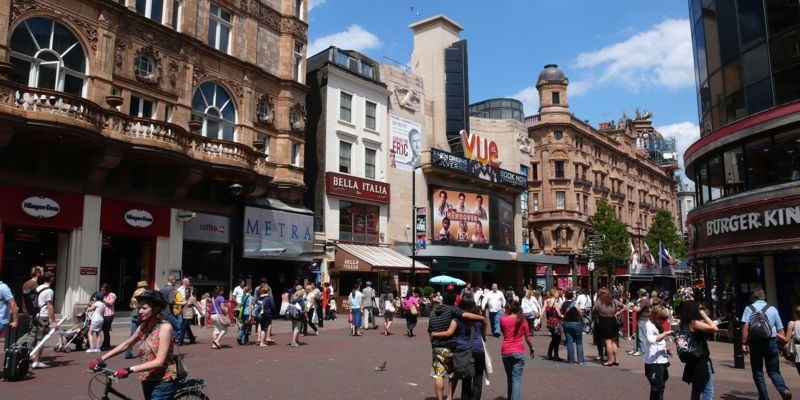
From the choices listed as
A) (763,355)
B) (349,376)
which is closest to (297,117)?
(349,376)

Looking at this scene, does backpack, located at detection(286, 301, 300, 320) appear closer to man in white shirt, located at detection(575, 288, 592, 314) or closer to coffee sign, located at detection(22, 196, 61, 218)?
coffee sign, located at detection(22, 196, 61, 218)

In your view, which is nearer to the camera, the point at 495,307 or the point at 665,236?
the point at 495,307

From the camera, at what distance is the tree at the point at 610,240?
53416 millimetres

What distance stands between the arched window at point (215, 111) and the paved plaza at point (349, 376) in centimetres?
1107

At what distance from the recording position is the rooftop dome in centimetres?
6079

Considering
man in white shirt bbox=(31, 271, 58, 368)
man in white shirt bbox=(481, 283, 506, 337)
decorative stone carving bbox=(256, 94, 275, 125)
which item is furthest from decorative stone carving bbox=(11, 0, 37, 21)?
man in white shirt bbox=(481, 283, 506, 337)

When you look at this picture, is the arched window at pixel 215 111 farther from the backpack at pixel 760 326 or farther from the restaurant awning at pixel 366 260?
the backpack at pixel 760 326

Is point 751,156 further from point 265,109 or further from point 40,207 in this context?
point 40,207

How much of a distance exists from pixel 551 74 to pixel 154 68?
46801mm

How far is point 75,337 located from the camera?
13750 millimetres

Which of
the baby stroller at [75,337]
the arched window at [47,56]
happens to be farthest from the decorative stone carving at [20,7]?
the baby stroller at [75,337]

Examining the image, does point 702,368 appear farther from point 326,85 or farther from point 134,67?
point 326,85

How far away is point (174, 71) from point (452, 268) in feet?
76.1

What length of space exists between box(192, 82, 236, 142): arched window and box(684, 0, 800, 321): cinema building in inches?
755
